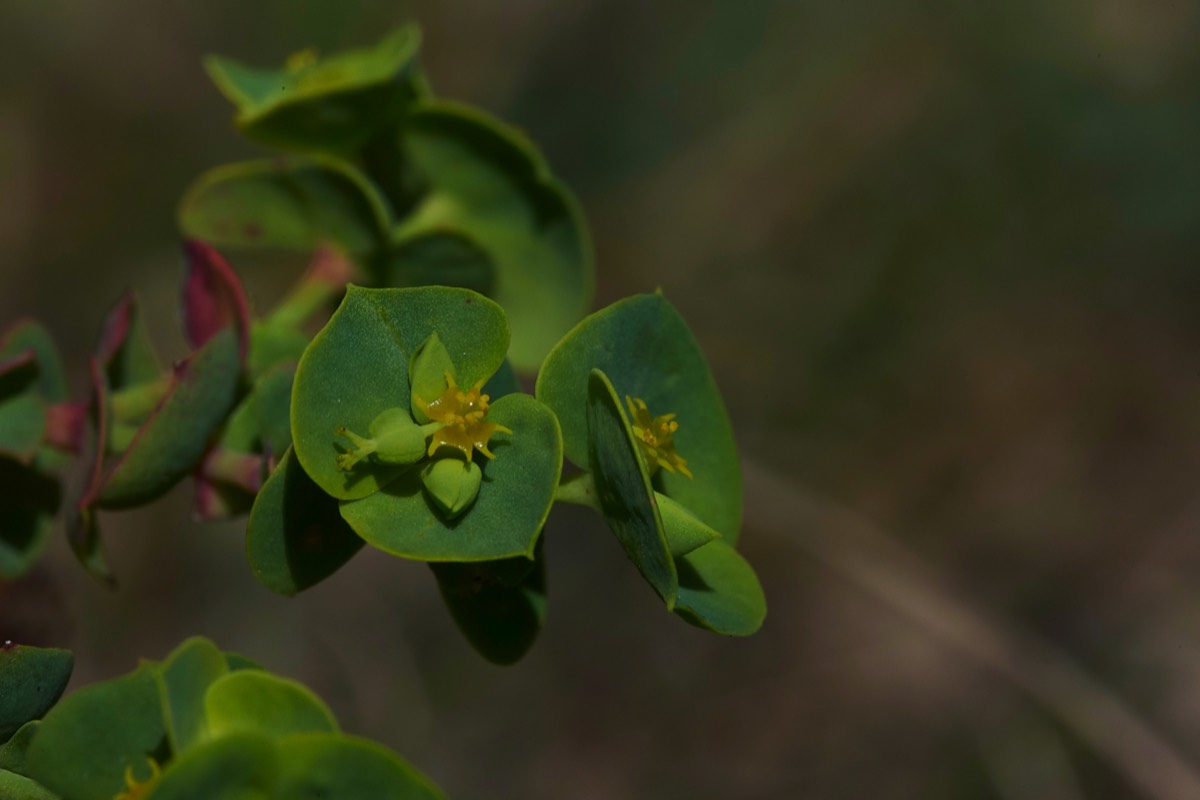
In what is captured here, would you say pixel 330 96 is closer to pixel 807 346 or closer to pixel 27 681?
pixel 27 681

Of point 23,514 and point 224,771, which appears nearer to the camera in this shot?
point 224,771

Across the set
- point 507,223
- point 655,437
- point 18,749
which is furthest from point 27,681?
point 507,223

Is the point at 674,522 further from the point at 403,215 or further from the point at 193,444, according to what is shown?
the point at 403,215

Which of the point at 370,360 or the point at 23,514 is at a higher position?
the point at 370,360

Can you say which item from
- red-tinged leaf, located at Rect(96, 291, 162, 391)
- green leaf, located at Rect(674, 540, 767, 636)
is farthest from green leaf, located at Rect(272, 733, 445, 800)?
red-tinged leaf, located at Rect(96, 291, 162, 391)

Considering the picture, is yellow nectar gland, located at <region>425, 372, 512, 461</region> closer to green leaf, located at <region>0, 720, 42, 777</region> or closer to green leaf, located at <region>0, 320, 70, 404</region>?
green leaf, located at <region>0, 720, 42, 777</region>

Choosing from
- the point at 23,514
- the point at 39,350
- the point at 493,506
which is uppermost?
the point at 493,506

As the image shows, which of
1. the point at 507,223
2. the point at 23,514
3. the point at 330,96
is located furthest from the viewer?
the point at 507,223
